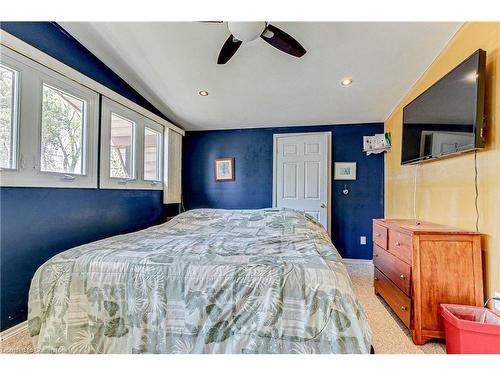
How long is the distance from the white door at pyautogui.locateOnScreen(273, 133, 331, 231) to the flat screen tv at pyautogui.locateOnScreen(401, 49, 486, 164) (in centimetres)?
145

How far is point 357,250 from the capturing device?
3656mm

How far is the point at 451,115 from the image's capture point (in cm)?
172

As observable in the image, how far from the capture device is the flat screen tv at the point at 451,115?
1.49m

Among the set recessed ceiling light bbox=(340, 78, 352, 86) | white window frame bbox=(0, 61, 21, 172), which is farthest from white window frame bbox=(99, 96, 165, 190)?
recessed ceiling light bbox=(340, 78, 352, 86)

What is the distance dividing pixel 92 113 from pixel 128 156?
2.25 ft

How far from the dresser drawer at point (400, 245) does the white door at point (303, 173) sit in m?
1.59

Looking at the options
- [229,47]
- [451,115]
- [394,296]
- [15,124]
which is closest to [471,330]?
[394,296]

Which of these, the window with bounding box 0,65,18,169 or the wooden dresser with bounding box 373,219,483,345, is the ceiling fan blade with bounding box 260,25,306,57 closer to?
the wooden dresser with bounding box 373,219,483,345

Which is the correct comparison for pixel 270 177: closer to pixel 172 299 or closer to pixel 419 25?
pixel 419 25

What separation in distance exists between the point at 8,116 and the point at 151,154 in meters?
1.76

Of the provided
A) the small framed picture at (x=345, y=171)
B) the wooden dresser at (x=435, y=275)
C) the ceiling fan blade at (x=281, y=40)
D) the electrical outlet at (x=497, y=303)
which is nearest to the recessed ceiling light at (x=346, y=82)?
the ceiling fan blade at (x=281, y=40)

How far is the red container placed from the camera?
1282 millimetres

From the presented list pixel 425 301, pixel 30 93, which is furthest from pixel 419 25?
pixel 30 93

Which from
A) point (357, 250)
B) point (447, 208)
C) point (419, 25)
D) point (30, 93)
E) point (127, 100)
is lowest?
point (357, 250)
